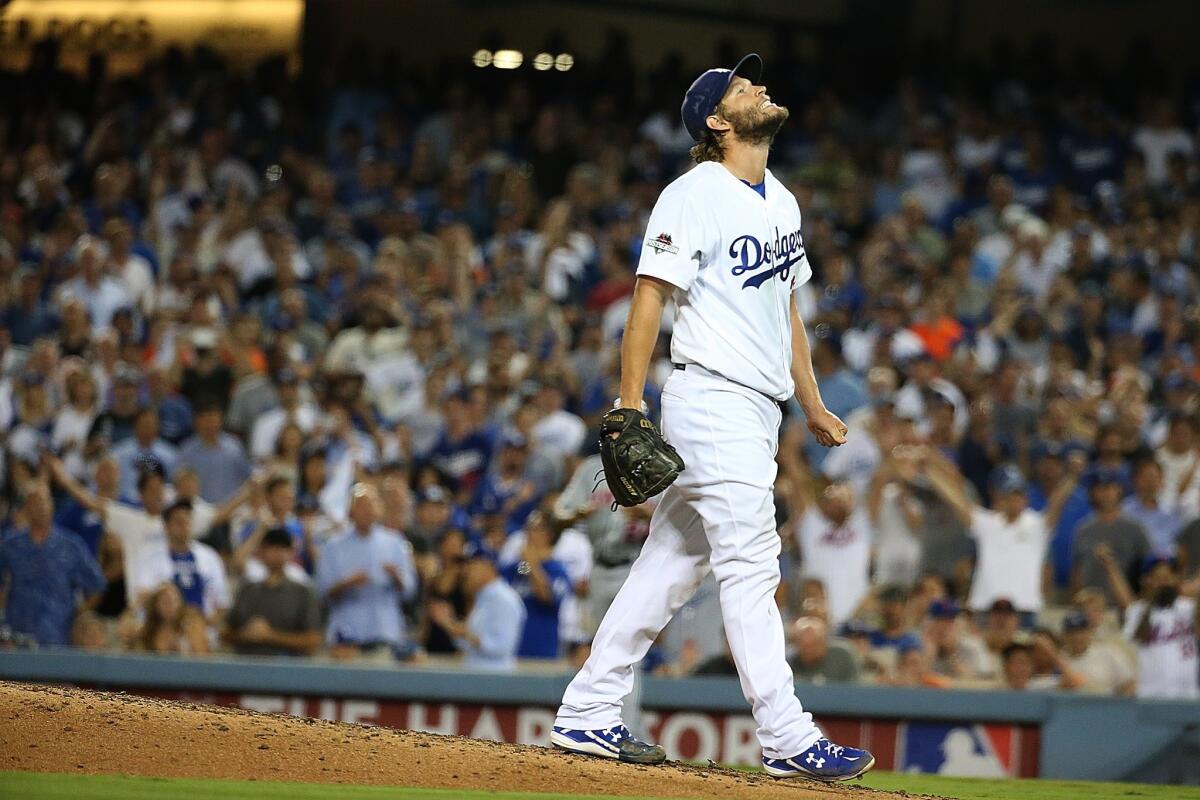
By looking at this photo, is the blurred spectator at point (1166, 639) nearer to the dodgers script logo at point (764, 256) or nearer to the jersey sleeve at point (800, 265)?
the jersey sleeve at point (800, 265)

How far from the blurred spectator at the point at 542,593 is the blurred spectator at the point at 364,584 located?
70cm

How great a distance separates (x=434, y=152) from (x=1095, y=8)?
303 inches

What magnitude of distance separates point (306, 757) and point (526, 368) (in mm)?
7502

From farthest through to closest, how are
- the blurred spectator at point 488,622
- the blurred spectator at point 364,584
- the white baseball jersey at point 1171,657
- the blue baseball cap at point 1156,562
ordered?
the blurred spectator at point 364,584 < the blue baseball cap at point 1156,562 < the blurred spectator at point 488,622 < the white baseball jersey at point 1171,657

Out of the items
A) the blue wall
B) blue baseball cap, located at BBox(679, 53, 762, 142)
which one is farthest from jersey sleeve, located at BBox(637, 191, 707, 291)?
the blue wall

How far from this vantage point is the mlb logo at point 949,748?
316 inches

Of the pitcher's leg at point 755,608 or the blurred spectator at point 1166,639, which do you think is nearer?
the pitcher's leg at point 755,608

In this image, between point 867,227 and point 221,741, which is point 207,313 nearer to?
point 867,227

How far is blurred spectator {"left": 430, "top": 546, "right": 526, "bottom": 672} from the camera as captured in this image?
9383 mm

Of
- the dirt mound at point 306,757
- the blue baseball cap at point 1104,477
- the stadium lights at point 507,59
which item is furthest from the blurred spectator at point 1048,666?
the stadium lights at point 507,59

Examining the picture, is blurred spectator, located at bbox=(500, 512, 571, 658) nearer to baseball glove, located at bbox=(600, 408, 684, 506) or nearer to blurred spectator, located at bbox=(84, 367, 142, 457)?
blurred spectator, located at bbox=(84, 367, 142, 457)

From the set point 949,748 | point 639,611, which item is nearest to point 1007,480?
point 949,748

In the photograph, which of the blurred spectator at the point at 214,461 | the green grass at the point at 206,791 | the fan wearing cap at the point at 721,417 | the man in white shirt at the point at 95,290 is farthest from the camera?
the man in white shirt at the point at 95,290

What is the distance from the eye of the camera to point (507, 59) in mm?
18344
